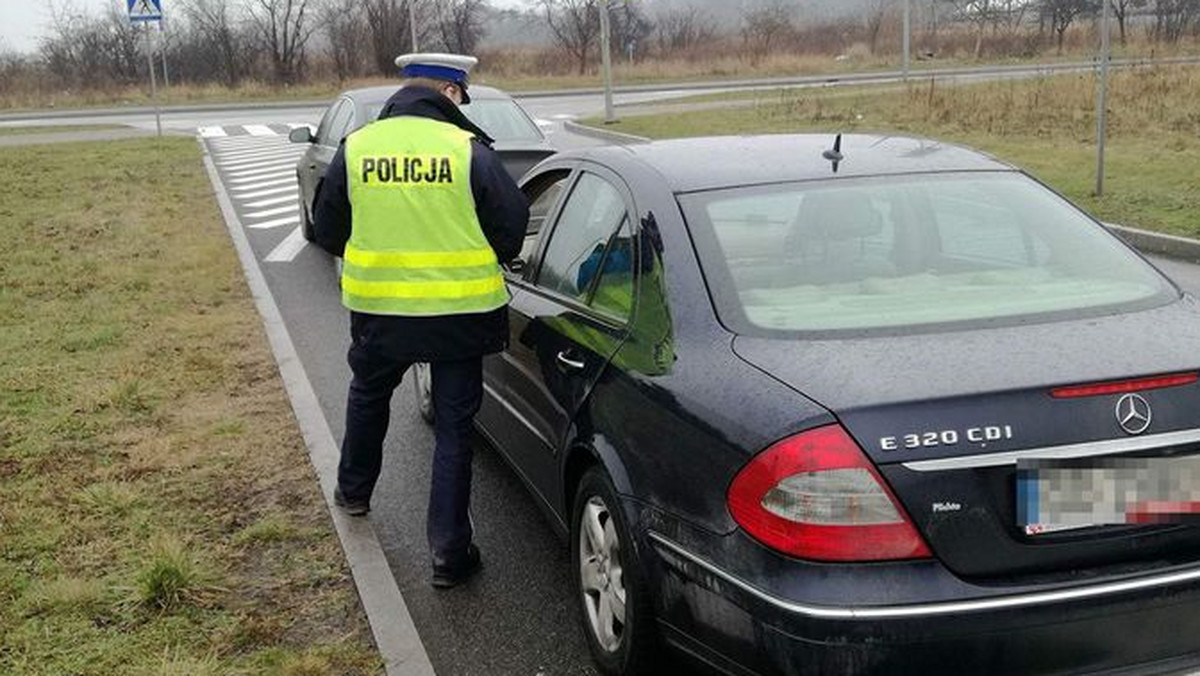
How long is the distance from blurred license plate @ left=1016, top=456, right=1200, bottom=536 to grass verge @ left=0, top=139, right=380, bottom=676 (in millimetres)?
2002

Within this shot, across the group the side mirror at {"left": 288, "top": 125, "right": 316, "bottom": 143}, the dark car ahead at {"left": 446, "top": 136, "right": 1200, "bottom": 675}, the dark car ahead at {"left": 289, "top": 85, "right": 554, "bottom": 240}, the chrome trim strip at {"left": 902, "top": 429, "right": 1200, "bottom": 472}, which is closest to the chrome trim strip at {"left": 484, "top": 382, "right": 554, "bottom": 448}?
the dark car ahead at {"left": 446, "top": 136, "right": 1200, "bottom": 675}

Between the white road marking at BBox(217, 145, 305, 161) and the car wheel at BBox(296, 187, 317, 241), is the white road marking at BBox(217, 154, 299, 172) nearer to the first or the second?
the white road marking at BBox(217, 145, 305, 161)

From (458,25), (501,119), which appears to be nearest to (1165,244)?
(501,119)

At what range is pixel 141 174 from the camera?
734 inches

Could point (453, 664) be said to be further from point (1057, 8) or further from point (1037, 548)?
point (1057, 8)

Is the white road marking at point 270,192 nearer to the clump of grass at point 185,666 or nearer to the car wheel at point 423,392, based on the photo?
the car wheel at point 423,392

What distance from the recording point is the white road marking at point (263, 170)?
1900 cm

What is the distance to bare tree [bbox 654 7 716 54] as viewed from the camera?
66.3 metres

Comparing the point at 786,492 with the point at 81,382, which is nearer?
the point at 786,492

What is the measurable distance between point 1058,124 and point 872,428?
19758 mm

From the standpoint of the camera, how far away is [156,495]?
4.98 m

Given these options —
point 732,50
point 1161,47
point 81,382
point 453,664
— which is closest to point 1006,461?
point 453,664

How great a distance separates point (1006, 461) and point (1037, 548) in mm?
227

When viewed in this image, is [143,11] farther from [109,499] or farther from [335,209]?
[335,209]
